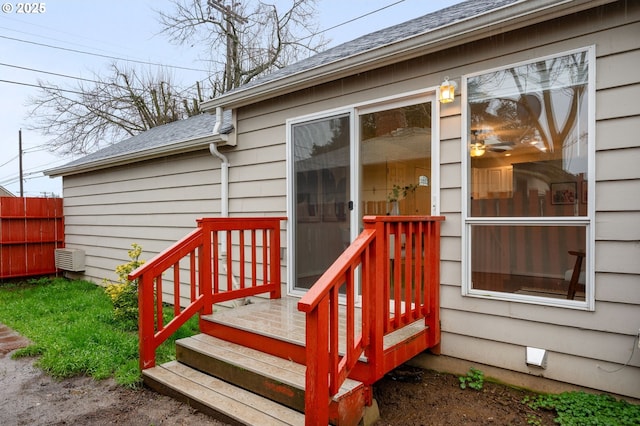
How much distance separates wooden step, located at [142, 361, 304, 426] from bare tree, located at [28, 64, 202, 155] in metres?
13.7

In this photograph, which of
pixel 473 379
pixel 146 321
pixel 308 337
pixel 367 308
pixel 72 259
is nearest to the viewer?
pixel 308 337

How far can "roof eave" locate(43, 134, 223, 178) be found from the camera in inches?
188

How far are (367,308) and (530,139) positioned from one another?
1.69 m

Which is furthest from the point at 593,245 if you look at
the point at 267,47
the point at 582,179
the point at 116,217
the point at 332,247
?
the point at 267,47

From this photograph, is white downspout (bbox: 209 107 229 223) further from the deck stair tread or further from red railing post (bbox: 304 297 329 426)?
red railing post (bbox: 304 297 329 426)

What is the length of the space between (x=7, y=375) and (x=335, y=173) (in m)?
3.31

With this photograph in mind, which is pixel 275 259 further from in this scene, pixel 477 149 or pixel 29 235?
pixel 29 235

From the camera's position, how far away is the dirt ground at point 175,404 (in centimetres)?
243

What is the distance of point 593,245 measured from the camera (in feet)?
8.04

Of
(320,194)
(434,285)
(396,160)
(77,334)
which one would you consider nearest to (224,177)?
(320,194)

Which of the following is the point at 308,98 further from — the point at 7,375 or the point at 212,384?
the point at 7,375

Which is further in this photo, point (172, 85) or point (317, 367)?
point (172, 85)

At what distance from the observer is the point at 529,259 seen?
2.76m
